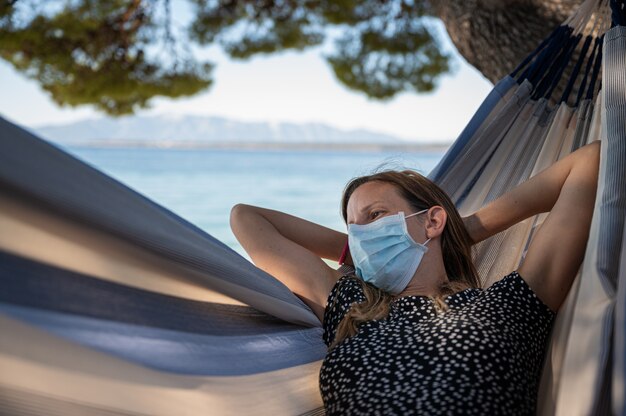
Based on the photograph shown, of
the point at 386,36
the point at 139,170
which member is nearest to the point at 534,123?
the point at 386,36

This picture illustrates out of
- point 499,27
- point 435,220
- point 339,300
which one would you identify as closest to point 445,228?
point 435,220

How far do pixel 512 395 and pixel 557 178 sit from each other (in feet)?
2.09

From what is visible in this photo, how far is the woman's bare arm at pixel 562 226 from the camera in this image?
5.88 feet

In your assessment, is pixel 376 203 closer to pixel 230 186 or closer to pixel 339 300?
pixel 339 300

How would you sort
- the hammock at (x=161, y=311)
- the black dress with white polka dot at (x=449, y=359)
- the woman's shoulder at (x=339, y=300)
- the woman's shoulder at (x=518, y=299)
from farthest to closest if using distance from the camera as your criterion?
the woman's shoulder at (x=339, y=300), the woman's shoulder at (x=518, y=299), the black dress with white polka dot at (x=449, y=359), the hammock at (x=161, y=311)

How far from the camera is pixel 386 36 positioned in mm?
8414

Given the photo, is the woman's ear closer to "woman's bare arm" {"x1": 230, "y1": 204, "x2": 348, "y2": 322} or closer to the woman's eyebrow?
the woman's eyebrow

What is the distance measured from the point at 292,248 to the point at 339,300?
0.26m

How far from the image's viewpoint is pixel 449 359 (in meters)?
1.65

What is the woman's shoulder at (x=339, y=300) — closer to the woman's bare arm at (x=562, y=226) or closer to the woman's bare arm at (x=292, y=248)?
the woman's bare arm at (x=292, y=248)

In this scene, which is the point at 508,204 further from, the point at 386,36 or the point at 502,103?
the point at 386,36

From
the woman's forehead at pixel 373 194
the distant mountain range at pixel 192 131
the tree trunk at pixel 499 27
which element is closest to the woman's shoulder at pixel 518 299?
the woman's forehead at pixel 373 194

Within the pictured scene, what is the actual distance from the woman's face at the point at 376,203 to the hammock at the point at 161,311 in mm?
289

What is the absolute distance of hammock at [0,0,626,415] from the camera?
4.65 ft
